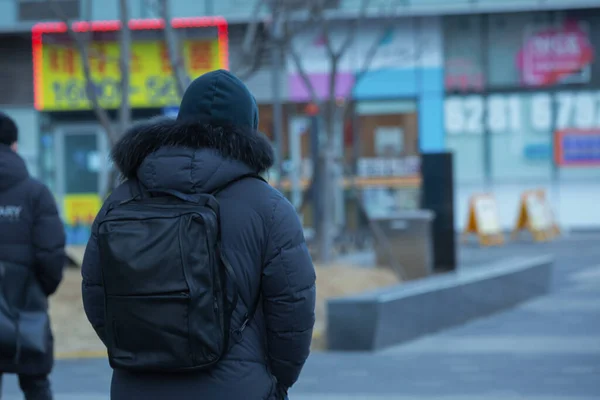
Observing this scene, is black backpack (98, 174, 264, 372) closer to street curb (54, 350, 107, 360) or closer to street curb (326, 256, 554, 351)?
street curb (326, 256, 554, 351)

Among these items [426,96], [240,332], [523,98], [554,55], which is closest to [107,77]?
[426,96]

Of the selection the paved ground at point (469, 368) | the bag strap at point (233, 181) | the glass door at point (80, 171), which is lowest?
the paved ground at point (469, 368)

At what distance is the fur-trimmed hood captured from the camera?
3.06 m

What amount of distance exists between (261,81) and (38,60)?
492cm

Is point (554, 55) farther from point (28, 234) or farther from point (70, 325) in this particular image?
point (28, 234)

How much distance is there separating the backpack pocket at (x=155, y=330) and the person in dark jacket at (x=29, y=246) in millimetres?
2553

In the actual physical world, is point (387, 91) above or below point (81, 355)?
above

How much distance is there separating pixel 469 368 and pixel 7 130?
4.22 metres

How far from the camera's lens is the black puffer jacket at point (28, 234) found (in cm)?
541

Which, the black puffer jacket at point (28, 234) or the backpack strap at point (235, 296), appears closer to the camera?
the backpack strap at point (235, 296)

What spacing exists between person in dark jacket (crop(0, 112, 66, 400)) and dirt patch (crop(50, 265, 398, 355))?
3870 mm

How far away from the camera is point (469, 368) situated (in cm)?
837

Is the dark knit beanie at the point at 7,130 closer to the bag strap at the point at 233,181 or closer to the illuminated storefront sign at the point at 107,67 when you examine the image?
the bag strap at the point at 233,181

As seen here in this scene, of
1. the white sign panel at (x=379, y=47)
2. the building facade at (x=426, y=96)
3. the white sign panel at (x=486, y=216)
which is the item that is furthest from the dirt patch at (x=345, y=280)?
the white sign panel at (x=379, y=47)
